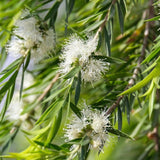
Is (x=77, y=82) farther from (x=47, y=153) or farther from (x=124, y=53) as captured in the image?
(x=124, y=53)

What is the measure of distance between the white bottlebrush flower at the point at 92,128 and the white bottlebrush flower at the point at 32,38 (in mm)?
198

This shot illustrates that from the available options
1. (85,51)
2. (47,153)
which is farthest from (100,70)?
(47,153)

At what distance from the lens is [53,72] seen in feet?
2.93

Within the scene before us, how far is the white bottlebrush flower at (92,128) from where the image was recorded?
0.62 m

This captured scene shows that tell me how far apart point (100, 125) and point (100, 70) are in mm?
123

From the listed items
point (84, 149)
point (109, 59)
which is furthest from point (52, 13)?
point (84, 149)

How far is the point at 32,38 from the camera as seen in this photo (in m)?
0.74

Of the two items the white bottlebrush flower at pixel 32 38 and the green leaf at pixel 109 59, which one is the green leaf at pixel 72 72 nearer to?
the green leaf at pixel 109 59

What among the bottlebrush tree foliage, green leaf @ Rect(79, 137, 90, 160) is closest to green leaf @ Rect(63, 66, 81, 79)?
the bottlebrush tree foliage

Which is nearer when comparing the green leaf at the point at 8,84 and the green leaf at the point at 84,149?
the green leaf at the point at 84,149

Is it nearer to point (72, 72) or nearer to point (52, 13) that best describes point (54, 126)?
point (72, 72)

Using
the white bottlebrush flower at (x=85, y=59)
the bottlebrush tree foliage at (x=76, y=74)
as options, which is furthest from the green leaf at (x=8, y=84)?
the white bottlebrush flower at (x=85, y=59)

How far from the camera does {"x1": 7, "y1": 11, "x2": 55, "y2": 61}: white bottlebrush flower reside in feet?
2.45

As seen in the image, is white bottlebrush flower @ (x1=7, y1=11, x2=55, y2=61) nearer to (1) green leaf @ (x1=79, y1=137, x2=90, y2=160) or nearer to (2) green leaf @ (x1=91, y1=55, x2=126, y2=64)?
(2) green leaf @ (x1=91, y1=55, x2=126, y2=64)
